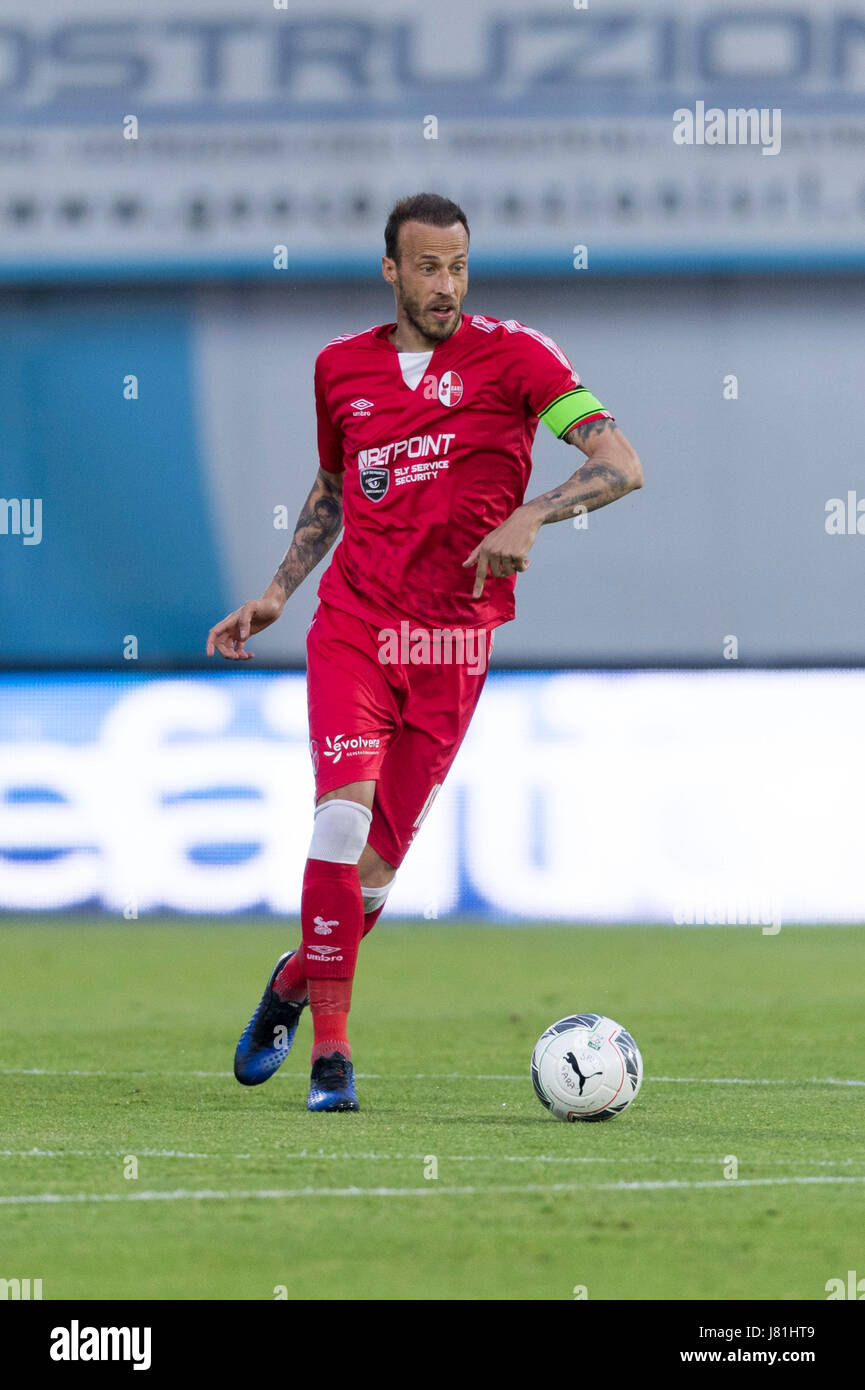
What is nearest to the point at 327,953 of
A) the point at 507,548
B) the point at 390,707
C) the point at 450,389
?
the point at 390,707

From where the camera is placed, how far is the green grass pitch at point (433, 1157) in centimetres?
349

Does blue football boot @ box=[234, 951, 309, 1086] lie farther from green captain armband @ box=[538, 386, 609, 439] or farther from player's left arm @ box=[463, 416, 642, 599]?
green captain armband @ box=[538, 386, 609, 439]

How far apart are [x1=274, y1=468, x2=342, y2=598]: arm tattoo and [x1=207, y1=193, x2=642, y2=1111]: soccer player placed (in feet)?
0.93

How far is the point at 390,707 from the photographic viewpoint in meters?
5.49

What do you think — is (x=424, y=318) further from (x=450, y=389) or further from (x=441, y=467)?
(x=441, y=467)

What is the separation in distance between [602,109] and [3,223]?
4.41 metres

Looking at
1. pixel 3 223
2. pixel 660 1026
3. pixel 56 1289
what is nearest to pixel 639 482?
pixel 56 1289

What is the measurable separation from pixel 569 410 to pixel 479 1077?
7.33 ft

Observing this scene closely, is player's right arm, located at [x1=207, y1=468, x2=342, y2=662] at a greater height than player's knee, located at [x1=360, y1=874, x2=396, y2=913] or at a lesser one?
greater

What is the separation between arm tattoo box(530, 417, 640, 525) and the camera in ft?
16.8

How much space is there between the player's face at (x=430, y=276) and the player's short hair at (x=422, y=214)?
0.06 ft

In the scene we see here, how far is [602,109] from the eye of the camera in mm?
14523
